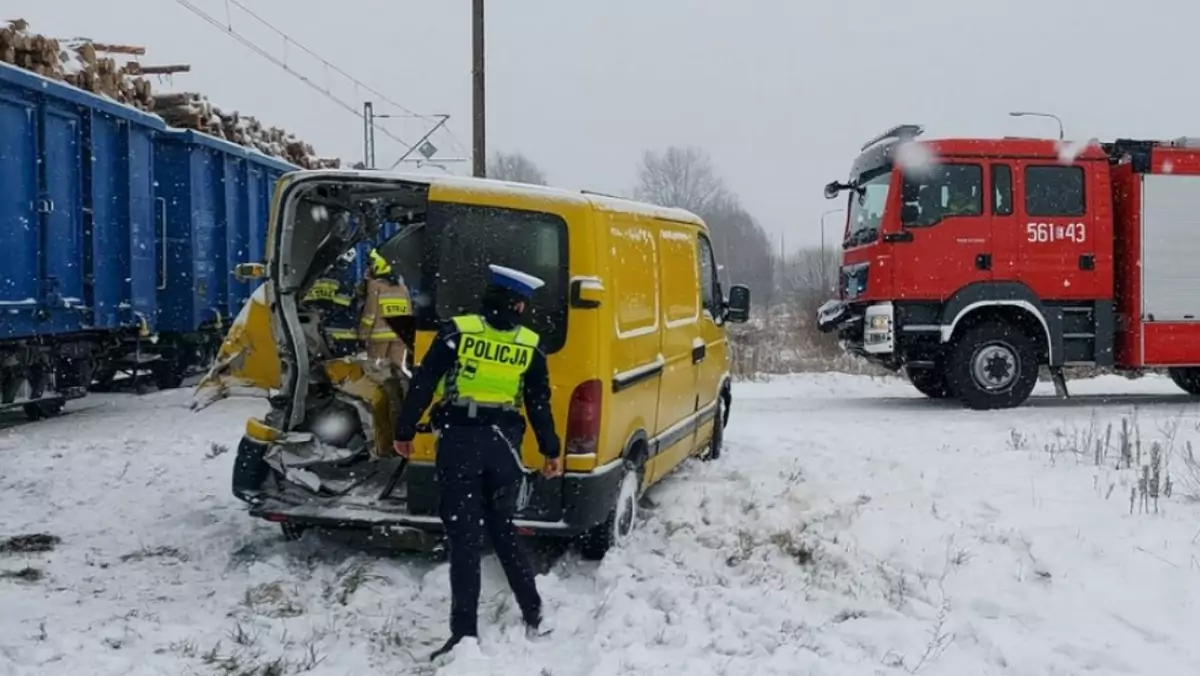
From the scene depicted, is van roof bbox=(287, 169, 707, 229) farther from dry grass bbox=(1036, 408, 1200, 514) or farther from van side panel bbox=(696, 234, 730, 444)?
dry grass bbox=(1036, 408, 1200, 514)

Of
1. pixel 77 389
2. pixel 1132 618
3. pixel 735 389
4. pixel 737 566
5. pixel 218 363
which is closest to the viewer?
pixel 1132 618

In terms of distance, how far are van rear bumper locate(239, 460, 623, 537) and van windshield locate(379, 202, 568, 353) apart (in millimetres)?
874

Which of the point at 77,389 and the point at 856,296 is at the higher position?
the point at 856,296

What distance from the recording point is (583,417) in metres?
5.70

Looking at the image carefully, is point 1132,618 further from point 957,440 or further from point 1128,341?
point 1128,341

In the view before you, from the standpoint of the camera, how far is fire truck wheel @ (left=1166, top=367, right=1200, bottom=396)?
553 inches

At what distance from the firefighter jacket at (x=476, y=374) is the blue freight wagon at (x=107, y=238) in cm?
659

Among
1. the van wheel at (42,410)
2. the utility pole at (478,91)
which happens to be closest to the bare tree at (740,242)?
the utility pole at (478,91)

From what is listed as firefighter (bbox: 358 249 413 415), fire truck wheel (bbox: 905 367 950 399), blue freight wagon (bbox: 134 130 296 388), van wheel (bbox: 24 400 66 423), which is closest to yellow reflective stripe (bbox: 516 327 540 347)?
firefighter (bbox: 358 249 413 415)

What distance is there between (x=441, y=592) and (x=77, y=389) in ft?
27.2

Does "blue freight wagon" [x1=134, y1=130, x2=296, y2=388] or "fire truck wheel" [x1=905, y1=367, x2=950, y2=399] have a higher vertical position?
"blue freight wagon" [x1=134, y1=130, x2=296, y2=388]

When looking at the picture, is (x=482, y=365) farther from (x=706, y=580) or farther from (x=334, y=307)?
(x=334, y=307)

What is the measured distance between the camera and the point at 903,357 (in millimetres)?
12656

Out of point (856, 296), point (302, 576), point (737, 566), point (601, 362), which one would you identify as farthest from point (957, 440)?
point (302, 576)
